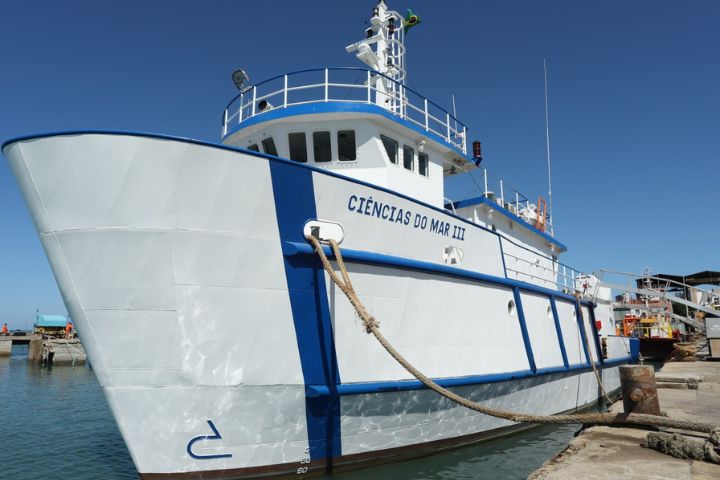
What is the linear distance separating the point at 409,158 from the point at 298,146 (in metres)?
1.87

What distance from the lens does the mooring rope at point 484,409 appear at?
452cm

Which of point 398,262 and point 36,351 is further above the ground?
point 398,262

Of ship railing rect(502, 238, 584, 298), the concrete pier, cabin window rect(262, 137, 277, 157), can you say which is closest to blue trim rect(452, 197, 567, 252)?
ship railing rect(502, 238, 584, 298)

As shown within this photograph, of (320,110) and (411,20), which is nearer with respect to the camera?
(320,110)

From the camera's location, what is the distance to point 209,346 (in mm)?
4672

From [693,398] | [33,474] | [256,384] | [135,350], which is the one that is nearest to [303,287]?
[256,384]

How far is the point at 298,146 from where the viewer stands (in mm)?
7309

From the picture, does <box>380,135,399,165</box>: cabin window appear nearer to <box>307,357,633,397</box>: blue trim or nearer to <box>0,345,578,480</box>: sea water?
<box>307,357,633,397</box>: blue trim

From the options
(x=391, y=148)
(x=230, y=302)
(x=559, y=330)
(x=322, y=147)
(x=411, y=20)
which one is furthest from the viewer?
(x=411, y=20)

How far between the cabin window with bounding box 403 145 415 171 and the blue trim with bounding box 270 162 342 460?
119 inches

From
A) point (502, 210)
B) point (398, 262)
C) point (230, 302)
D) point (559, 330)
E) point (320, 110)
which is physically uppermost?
point (320, 110)

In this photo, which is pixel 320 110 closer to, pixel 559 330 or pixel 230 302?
pixel 230 302

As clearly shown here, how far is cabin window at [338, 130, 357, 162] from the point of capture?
23.7 feet

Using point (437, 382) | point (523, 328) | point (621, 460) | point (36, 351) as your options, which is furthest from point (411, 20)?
point (36, 351)
